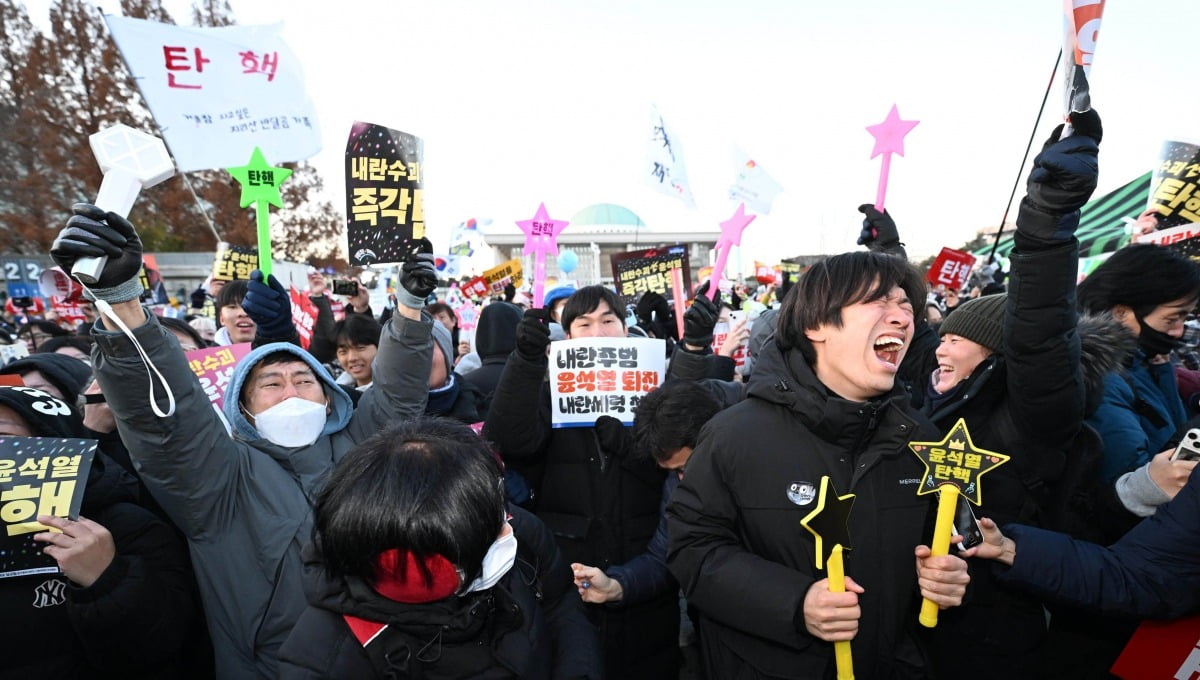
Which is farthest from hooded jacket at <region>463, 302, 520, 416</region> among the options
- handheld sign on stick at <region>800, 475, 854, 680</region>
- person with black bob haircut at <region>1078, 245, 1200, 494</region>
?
person with black bob haircut at <region>1078, 245, 1200, 494</region>

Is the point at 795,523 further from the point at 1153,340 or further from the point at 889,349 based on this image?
the point at 1153,340

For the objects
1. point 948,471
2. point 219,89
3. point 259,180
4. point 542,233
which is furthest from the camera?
point 542,233

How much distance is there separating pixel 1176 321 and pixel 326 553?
125 inches

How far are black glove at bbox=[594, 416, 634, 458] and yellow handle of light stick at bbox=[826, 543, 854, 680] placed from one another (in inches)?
48.3

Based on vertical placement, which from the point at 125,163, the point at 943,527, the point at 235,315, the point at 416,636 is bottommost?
the point at 416,636

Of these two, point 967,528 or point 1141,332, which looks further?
point 1141,332

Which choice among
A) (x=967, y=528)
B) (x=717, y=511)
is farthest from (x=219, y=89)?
(x=967, y=528)

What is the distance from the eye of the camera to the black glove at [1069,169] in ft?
4.91

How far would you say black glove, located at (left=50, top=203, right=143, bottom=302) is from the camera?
62.4 inches

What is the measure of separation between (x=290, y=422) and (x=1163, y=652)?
9.50ft

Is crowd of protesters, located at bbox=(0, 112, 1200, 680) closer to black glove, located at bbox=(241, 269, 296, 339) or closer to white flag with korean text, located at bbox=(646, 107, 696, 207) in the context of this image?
black glove, located at bbox=(241, 269, 296, 339)

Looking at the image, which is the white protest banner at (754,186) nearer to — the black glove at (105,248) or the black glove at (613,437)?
the black glove at (613,437)

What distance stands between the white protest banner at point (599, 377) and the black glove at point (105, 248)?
1634mm

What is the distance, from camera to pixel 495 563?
1437 mm
